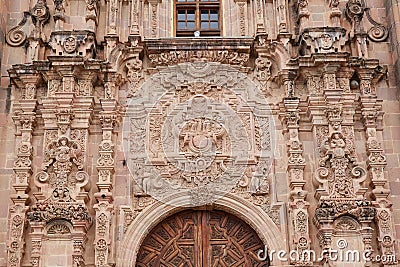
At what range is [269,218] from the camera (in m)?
11.4

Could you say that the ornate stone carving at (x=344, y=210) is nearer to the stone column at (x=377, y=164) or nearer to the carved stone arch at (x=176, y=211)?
the stone column at (x=377, y=164)

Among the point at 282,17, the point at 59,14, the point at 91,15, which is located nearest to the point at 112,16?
the point at 91,15

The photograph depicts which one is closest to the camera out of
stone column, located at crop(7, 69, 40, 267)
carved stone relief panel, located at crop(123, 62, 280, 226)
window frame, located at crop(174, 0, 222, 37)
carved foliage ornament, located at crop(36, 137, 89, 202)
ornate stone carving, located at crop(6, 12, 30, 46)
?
stone column, located at crop(7, 69, 40, 267)

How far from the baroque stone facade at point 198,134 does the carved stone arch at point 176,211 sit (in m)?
0.02

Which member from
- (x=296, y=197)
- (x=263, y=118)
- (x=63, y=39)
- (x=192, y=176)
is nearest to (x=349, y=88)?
(x=263, y=118)

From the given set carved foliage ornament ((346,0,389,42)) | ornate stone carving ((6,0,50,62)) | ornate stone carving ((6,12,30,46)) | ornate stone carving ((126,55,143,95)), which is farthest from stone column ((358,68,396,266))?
ornate stone carving ((6,12,30,46))

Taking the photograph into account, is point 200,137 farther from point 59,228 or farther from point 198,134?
point 59,228

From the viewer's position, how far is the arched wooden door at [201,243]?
1134 cm

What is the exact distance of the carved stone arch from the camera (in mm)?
11156

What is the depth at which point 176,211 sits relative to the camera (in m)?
11.6

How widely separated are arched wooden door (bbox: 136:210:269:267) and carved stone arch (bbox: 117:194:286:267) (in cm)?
18

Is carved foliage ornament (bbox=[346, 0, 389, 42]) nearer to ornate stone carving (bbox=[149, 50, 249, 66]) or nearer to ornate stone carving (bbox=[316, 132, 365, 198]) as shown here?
ornate stone carving (bbox=[149, 50, 249, 66])

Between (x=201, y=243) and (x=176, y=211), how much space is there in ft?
2.31

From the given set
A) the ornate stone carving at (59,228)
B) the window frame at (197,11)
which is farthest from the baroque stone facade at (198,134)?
the window frame at (197,11)
